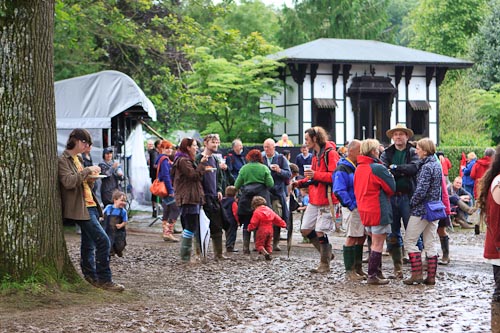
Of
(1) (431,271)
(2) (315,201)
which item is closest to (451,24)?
(2) (315,201)

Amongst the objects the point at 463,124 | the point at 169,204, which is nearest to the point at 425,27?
the point at 463,124

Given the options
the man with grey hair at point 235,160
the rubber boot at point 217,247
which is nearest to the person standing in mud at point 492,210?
the rubber boot at point 217,247

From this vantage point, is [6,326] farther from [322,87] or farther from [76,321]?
[322,87]

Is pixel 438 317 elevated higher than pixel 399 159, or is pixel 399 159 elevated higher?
pixel 399 159

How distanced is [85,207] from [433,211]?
14.3ft

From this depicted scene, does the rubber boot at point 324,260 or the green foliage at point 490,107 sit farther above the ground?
the green foliage at point 490,107

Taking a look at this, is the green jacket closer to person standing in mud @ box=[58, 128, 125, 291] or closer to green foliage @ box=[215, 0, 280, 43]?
person standing in mud @ box=[58, 128, 125, 291]

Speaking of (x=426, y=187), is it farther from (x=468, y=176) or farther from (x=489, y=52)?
(x=489, y=52)

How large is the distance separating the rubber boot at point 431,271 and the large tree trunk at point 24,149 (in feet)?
15.3

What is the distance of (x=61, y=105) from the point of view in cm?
2262

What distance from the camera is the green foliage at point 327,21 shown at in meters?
68.2

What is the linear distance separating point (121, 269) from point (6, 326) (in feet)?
16.2

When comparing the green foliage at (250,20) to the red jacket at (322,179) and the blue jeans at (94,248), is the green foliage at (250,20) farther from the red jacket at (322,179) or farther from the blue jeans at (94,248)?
the blue jeans at (94,248)

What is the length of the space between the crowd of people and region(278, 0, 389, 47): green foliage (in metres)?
52.8
